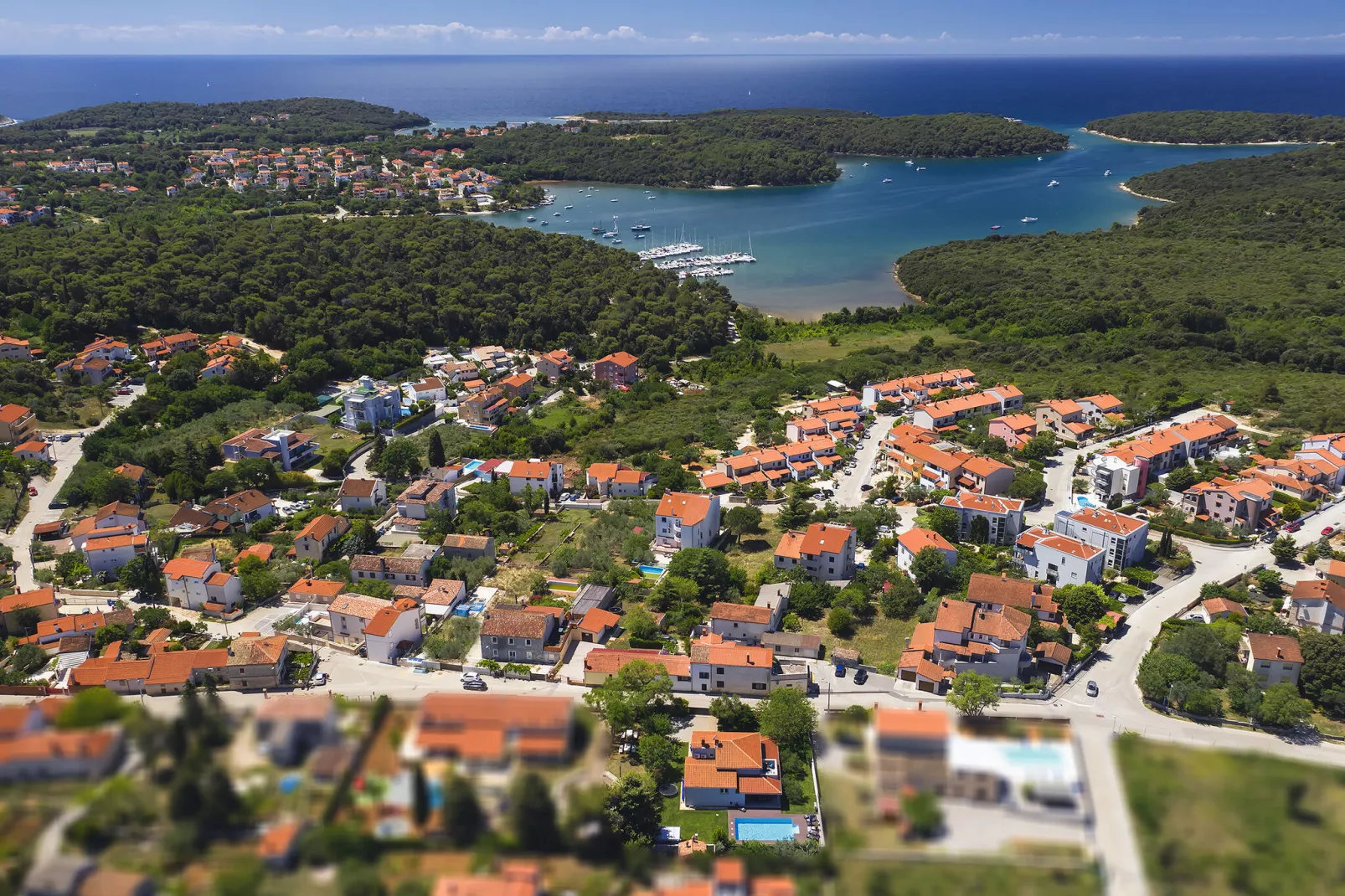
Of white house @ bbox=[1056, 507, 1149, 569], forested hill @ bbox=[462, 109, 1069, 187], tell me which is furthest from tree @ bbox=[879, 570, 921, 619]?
forested hill @ bbox=[462, 109, 1069, 187]

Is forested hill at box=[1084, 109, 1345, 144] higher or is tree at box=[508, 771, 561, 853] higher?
forested hill at box=[1084, 109, 1345, 144]

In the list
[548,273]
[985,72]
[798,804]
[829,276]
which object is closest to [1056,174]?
[829,276]

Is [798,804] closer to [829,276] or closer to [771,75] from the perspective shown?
[829,276]

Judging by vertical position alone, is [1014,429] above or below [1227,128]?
below

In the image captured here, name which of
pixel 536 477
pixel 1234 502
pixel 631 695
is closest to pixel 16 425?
pixel 536 477

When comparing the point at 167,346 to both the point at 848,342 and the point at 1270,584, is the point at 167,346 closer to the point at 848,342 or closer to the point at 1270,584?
the point at 848,342

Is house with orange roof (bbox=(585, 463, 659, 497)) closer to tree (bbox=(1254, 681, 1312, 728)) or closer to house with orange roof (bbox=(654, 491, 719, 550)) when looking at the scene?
house with orange roof (bbox=(654, 491, 719, 550))

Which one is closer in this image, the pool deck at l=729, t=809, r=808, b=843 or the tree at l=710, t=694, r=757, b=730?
the pool deck at l=729, t=809, r=808, b=843
